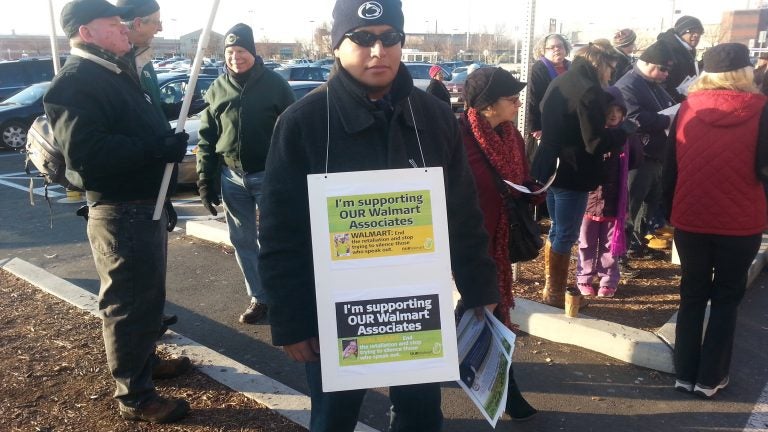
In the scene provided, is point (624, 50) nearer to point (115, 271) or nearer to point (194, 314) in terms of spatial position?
point (194, 314)

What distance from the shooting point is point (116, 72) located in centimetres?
302

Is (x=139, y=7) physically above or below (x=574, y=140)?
above

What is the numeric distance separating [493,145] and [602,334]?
1765 millimetres

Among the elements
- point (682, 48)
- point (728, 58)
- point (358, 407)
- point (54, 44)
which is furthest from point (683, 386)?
point (54, 44)

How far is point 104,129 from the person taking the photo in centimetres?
292

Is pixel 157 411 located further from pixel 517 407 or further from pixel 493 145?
pixel 493 145

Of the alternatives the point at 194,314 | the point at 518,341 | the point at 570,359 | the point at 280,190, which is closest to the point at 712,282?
the point at 570,359

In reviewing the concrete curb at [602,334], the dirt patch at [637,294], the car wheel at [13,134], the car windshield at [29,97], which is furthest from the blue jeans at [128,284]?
the car windshield at [29,97]

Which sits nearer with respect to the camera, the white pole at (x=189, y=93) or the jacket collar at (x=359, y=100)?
the jacket collar at (x=359, y=100)

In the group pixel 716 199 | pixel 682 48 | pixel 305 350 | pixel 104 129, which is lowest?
pixel 305 350

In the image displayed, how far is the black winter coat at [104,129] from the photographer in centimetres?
285

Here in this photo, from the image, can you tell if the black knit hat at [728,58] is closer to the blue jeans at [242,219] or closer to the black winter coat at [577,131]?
the black winter coat at [577,131]

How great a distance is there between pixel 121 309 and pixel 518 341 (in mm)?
2658

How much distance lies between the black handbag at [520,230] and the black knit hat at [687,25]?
4.79 meters
